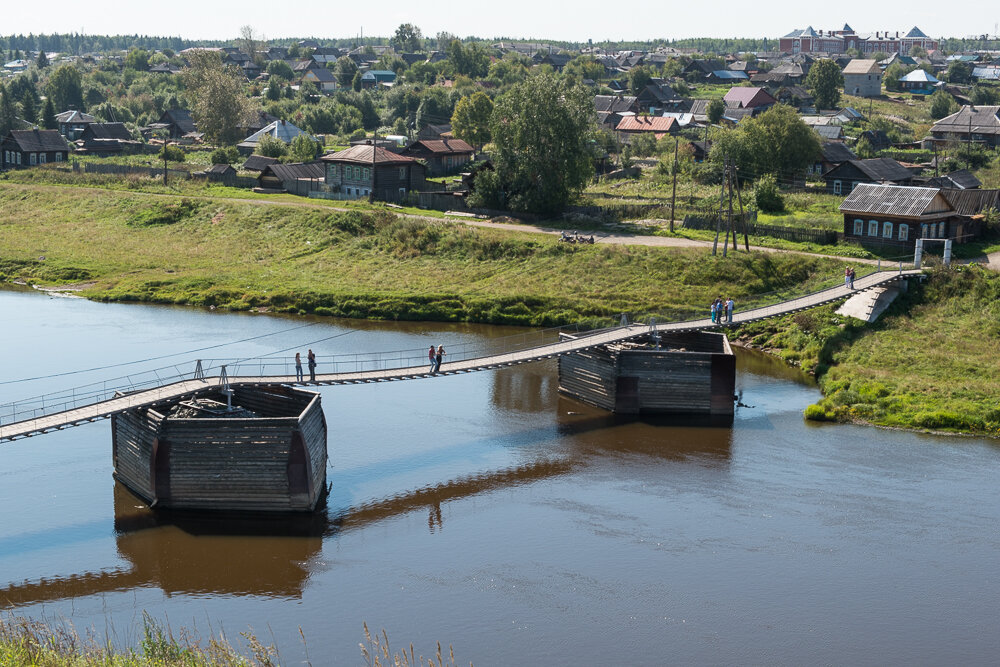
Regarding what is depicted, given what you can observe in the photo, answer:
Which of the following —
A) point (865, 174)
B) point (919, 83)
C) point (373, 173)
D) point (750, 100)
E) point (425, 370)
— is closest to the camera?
point (425, 370)

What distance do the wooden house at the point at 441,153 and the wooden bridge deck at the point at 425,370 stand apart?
55.7 m

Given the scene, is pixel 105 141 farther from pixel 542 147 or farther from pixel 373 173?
pixel 542 147

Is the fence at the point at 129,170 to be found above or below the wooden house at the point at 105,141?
below

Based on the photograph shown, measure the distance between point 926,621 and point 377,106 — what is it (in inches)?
6048

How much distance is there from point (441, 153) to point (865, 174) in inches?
1586

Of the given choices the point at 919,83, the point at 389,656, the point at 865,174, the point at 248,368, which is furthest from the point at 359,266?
the point at 919,83

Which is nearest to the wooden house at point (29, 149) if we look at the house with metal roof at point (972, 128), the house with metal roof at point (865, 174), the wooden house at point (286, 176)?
the wooden house at point (286, 176)

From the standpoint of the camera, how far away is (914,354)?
52.7 meters

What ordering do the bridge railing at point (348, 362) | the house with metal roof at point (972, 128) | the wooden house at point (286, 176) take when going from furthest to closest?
1. the house with metal roof at point (972, 128)
2. the wooden house at point (286, 176)
3. the bridge railing at point (348, 362)

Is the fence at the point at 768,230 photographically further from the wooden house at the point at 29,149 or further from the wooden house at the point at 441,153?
the wooden house at the point at 29,149

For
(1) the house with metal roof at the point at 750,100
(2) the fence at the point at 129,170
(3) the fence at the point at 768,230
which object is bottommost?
(3) the fence at the point at 768,230

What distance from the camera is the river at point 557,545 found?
2983 cm

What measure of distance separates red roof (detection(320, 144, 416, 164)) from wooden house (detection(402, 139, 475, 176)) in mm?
11466

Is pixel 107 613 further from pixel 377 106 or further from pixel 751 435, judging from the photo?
pixel 377 106
